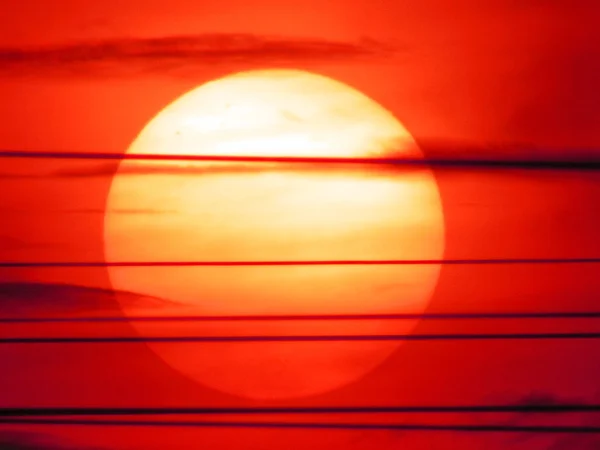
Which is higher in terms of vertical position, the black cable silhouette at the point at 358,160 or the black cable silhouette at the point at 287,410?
the black cable silhouette at the point at 358,160

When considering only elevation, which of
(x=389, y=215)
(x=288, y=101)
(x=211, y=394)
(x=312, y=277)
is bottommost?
(x=211, y=394)

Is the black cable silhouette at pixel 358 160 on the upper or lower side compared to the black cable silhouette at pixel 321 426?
upper

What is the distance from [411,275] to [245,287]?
529 mm

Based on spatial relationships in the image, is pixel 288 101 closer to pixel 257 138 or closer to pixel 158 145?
pixel 257 138

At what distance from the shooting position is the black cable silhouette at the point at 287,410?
2.57 m

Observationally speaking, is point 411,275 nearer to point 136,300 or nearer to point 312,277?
point 312,277

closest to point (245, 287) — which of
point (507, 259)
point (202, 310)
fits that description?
point (202, 310)

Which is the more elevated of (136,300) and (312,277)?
(312,277)

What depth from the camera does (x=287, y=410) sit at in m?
2.59

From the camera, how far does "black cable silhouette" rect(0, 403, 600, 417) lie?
101 inches

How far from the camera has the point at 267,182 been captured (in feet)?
8.62

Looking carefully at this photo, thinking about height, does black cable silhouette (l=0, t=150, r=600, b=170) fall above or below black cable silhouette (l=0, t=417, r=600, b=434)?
above

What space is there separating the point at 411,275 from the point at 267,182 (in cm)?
56

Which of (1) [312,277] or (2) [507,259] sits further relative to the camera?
(1) [312,277]
